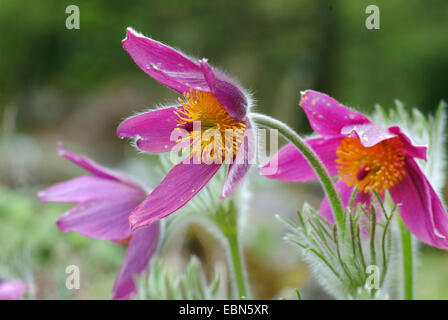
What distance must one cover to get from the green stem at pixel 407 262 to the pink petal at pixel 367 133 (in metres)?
0.11

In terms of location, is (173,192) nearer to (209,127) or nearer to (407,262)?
(209,127)

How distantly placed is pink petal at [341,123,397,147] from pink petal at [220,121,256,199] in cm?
10

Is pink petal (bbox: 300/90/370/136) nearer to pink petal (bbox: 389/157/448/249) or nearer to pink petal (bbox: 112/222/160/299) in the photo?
pink petal (bbox: 389/157/448/249)

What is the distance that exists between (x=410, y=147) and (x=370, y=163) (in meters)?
0.04

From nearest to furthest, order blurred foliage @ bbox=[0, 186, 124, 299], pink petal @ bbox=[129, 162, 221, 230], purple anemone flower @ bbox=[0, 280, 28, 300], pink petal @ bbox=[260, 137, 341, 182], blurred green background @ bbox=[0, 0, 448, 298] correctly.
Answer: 1. pink petal @ bbox=[129, 162, 221, 230]
2. pink petal @ bbox=[260, 137, 341, 182]
3. purple anemone flower @ bbox=[0, 280, 28, 300]
4. blurred foliage @ bbox=[0, 186, 124, 299]
5. blurred green background @ bbox=[0, 0, 448, 298]

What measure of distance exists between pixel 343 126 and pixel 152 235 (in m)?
0.25

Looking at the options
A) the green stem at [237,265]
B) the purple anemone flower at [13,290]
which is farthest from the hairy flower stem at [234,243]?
the purple anemone flower at [13,290]

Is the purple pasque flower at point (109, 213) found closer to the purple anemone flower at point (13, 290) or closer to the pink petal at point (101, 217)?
the pink petal at point (101, 217)

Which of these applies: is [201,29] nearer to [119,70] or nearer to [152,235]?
[119,70]

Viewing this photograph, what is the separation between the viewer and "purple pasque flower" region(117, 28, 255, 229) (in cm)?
42

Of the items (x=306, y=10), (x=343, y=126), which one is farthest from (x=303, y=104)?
(x=306, y=10)

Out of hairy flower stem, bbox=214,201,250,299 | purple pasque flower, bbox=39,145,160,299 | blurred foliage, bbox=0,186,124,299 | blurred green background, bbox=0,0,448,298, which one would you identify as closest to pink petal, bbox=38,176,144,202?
purple pasque flower, bbox=39,145,160,299

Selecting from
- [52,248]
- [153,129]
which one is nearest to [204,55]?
[52,248]
